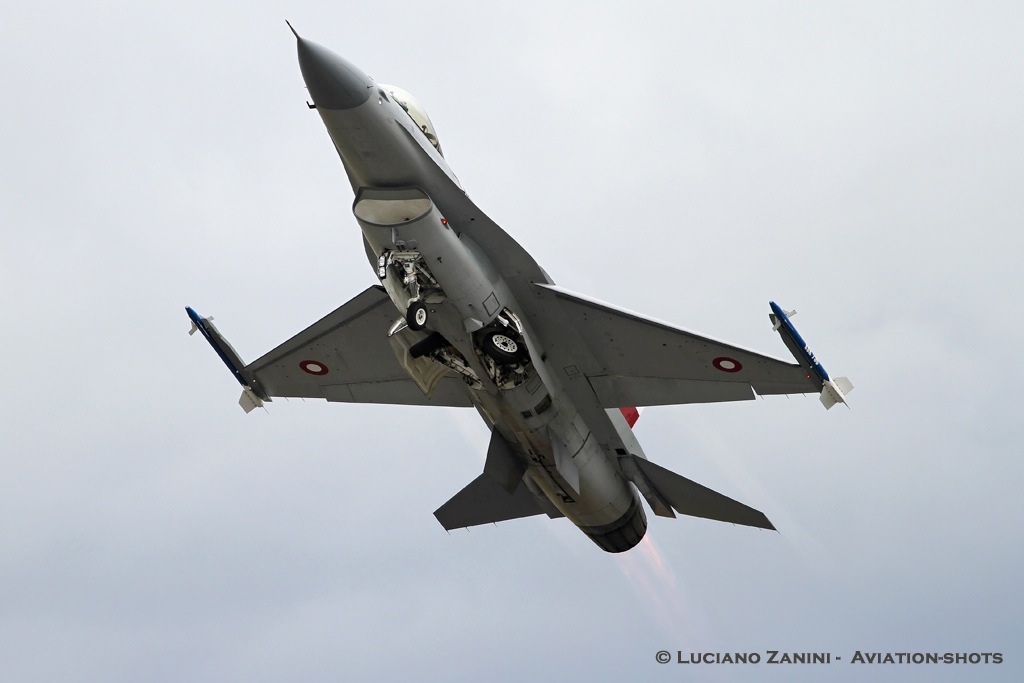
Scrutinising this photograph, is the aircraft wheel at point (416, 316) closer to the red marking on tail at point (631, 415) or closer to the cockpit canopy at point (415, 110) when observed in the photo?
the cockpit canopy at point (415, 110)

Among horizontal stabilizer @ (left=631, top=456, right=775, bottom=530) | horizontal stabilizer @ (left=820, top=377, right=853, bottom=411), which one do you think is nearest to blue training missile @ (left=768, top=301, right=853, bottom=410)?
horizontal stabilizer @ (left=820, top=377, right=853, bottom=411)

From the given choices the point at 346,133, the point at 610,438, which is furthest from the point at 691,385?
the point at 346,133

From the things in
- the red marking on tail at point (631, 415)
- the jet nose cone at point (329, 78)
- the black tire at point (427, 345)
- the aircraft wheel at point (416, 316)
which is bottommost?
the aircraft wheel at point (416, 316)

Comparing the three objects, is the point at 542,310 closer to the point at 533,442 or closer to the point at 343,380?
the point at 533,442

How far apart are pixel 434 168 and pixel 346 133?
5.41ft

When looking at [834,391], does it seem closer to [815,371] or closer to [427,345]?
[815,371]

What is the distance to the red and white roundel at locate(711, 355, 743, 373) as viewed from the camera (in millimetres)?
22188

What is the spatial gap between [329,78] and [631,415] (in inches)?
360

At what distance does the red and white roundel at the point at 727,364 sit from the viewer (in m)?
22.2

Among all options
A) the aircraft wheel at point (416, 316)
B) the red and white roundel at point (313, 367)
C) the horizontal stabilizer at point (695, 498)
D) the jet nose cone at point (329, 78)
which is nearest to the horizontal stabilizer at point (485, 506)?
the horizontal stabilizer at point (695, 498)

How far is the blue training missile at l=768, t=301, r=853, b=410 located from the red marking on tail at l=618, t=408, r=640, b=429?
4.00 meters

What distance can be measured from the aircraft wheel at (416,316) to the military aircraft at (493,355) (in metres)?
0.02

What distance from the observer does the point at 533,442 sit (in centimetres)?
2269

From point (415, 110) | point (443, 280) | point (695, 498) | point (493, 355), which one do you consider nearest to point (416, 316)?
point (443, 280)
